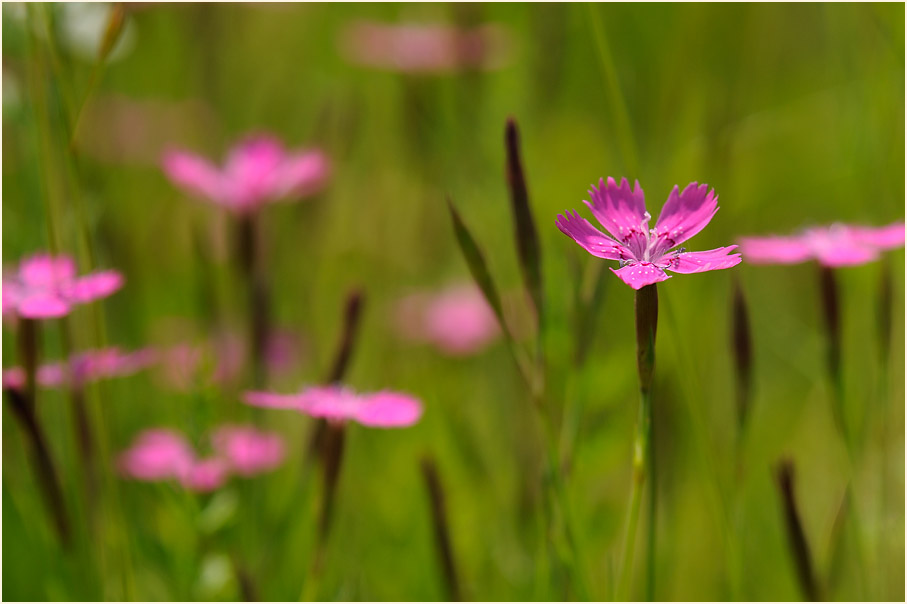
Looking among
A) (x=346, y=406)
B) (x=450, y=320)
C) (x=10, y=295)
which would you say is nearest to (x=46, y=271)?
(x=10, y=295)

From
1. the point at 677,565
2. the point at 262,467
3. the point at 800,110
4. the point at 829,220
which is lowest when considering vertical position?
the point at 677,565

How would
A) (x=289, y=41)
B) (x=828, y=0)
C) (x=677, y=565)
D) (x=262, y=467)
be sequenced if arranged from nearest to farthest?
(x=262, y=467) → (x=677, y=565) → (x=828, y=0) → (x=289, y=41)

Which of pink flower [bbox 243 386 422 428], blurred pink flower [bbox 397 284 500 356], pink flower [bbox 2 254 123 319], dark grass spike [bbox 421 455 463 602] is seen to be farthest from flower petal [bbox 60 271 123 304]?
blurred pink flower [bbox 397 284 500 356]

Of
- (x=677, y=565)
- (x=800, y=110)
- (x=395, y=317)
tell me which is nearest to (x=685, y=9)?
(x=800, y=110)

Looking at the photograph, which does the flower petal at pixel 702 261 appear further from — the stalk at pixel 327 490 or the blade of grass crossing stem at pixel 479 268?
the stalk at pixel 327 490

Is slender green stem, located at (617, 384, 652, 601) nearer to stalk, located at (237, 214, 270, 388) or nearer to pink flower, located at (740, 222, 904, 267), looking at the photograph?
pink flower, located at (740, 222, 904, 267)

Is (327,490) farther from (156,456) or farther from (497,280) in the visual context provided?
(156,456)

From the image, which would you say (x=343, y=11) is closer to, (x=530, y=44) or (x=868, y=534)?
(x=530, y=44)
